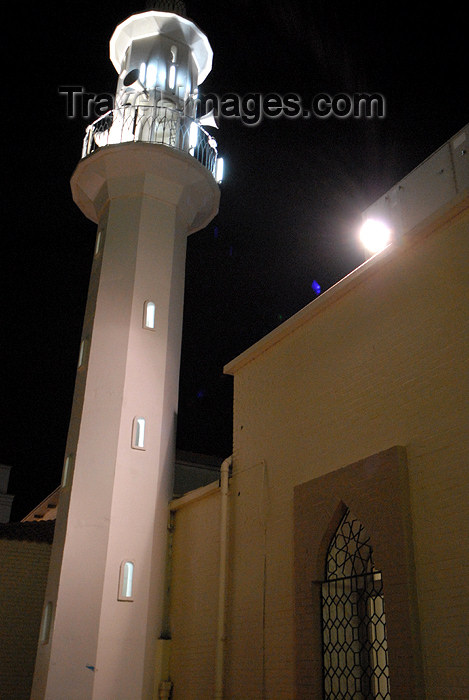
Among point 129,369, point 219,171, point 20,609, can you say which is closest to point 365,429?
point 129,369

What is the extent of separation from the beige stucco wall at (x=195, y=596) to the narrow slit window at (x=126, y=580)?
736 millimetres

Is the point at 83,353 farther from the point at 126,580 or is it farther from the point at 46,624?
the point at 46,624

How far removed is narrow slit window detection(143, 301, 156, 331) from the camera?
1171 cm

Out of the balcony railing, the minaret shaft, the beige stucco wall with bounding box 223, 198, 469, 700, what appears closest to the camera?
the beige stucco wall with bounding box 223, 198, 469, 700

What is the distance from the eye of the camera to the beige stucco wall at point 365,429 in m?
6.28

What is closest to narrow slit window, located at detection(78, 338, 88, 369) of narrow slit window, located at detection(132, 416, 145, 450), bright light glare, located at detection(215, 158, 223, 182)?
narrow slit window, located at detection(132, 416, 145, 450)

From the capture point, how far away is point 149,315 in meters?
11.8

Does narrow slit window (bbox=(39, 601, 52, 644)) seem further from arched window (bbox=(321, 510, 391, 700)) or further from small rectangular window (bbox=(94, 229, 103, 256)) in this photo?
small rectangular window (bbox=(94, 229, 103, 256))

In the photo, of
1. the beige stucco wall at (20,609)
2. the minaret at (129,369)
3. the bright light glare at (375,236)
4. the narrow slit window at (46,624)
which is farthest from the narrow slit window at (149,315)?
the beige stucco wall at (20,609)

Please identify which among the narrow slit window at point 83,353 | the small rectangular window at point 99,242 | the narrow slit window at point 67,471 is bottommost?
the narrow slit window at point 67,471

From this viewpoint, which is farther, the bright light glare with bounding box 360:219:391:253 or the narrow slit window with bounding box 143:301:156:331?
the narrow slit window with bounding box 143:301:156:331

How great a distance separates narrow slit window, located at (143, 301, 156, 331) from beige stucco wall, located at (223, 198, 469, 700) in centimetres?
188

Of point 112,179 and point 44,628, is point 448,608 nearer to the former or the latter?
point 44,628

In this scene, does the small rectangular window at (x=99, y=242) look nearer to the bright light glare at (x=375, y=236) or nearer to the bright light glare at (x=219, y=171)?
the bright light glare at (x=219, y=171)
